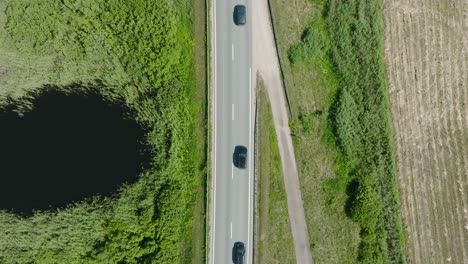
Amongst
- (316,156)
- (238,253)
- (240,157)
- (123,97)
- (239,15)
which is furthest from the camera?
(123,97)

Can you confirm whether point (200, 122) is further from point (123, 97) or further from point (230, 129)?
point (123, 97)

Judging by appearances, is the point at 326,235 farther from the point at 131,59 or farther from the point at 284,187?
the point at 131,59

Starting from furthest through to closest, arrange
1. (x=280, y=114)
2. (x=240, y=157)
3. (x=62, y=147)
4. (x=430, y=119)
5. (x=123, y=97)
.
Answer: (x=430, y=119) → (x=62, y=147) → (x=123, y=97) → (x=280, y=114) → (x=240, y=157)

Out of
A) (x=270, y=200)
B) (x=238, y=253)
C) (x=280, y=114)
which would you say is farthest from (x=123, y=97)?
(x=238, y=253)

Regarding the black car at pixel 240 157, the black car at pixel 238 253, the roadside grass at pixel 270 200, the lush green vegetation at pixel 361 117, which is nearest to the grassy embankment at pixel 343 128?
the lush green vegetation at pixel 361 117

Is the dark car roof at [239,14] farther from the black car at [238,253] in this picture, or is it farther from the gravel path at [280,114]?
the black car at [238,253]

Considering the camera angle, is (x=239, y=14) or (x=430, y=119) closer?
(x=239, y=14)

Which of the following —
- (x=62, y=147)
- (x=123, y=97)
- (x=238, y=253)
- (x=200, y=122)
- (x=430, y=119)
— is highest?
(x=123, y=97)
